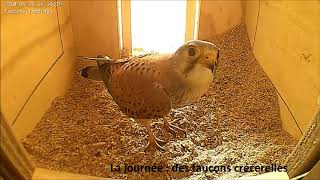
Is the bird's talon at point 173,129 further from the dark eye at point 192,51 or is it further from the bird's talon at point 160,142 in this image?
the dark eye at point 192,51

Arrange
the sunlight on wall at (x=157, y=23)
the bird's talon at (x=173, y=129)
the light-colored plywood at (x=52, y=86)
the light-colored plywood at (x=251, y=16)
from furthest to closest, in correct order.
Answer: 1. the light-colored plywood at (x=251, y=16)
2. the sunlight on wall at (x=157, y=23)
3. the bird's talon at (x=173, y=129)
4. the light-colored plywood at (x=52, y=86)

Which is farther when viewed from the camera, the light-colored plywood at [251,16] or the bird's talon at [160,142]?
the light-colored plywood at [251,16]

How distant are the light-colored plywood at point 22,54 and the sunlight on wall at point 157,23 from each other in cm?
26

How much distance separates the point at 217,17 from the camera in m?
1.19

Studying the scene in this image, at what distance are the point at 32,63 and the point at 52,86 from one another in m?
0.15

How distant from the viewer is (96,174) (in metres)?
0.72

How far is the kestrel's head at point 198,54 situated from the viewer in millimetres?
707

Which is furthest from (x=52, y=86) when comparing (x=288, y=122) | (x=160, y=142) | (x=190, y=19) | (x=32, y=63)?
(x=288, y=122)

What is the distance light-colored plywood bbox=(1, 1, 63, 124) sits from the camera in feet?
1.91

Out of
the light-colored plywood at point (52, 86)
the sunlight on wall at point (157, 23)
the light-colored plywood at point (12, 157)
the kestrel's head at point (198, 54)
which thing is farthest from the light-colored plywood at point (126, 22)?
the light-colored plywood at point (12, 157)

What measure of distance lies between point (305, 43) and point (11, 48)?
61 cm
